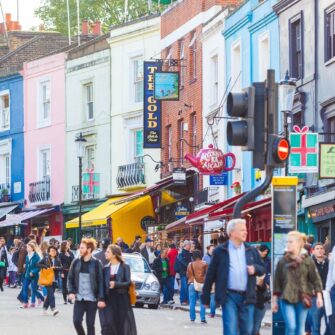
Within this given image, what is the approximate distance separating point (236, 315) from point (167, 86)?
32.1 meters

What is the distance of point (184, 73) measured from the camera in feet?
165

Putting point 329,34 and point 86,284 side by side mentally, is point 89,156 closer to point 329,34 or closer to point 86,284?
point 329,34

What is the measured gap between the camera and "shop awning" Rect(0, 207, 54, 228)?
197 ft

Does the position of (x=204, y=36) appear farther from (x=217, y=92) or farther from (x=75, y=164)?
(x=75, y=164)

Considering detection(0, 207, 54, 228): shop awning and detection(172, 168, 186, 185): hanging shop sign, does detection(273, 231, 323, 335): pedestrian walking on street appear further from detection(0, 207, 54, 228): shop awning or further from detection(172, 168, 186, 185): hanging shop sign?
detection(0, 207, 54, 228): shop awning

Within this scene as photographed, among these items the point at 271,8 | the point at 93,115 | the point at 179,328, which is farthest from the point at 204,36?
the point at 179,328

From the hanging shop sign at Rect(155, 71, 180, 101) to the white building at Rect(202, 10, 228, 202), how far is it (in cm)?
117

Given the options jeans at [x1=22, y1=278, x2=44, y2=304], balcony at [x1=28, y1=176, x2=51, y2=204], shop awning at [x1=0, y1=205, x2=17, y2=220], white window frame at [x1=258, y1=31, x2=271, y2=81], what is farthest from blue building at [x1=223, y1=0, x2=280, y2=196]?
shop awning at [x1=0, y1=205, x2=17, y2=220]

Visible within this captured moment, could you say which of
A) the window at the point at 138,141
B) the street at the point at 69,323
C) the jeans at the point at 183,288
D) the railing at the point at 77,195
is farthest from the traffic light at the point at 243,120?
the railing at the point at 77,195

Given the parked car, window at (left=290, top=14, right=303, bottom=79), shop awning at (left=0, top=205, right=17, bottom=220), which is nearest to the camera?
the parked car

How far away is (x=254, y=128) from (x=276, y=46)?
2450cm

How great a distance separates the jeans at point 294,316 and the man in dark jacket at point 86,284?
3.81m

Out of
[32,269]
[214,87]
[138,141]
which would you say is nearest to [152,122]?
[138,141]

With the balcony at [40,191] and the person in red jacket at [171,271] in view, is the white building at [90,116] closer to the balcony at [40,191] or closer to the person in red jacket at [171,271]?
the balcony at [40,191]
